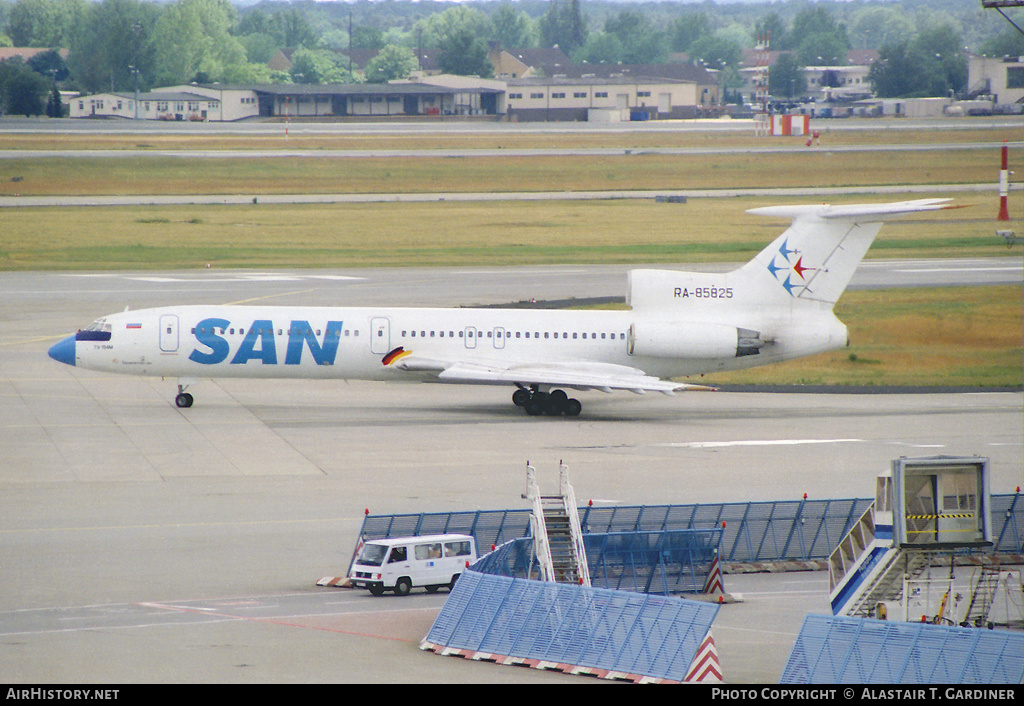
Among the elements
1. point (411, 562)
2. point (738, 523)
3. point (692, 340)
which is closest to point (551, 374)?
point (692, 340)

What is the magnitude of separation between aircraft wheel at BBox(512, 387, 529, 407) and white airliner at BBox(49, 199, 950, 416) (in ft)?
0.20

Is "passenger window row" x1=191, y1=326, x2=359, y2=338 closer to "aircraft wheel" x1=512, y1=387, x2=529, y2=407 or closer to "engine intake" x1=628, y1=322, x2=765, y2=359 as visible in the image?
"aircraft wheel" x1=512, y1=387, x2=529, y2=407

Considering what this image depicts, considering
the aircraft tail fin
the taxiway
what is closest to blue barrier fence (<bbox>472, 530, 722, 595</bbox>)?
the taxiway

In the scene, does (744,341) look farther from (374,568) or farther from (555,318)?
(374,568)

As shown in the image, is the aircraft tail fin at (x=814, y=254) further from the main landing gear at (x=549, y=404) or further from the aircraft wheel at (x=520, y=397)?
the aircraft wheel at (x=520, y=397)

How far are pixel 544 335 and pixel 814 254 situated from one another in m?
9.85

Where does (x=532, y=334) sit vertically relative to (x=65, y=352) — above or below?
above

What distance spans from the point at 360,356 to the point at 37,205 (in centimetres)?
6225

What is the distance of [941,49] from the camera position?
11631cm

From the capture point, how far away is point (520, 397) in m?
46.5

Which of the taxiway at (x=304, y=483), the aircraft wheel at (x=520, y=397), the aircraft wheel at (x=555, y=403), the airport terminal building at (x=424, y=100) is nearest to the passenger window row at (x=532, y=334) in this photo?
the aircraft wheel at (x=520, y=397)

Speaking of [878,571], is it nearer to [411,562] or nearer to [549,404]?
[411,562]

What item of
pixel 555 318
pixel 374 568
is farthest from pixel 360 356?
pixel 374 568

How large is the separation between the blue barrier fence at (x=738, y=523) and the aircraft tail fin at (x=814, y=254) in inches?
647
